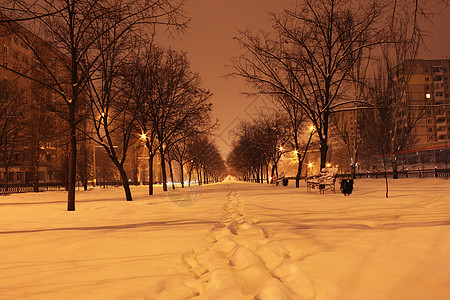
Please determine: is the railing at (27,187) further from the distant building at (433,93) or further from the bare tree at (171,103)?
the distant building at (433,93)

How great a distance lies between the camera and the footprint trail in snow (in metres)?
2.92

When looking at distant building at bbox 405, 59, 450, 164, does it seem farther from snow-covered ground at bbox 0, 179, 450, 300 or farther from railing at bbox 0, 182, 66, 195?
snow-covered ground at bbox 0, 179, 450, 300

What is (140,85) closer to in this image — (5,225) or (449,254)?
(5,225)

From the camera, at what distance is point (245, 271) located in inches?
139

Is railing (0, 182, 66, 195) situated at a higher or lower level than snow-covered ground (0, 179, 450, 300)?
lower

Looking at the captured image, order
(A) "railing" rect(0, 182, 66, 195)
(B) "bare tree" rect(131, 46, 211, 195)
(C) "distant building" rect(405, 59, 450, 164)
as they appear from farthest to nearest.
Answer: (C) "distant building" rect(405, 59, 450, 164)
(A) "railing" rect(0, 182, 66, 195)
(B) "bare tree" rect(131, 46, 211, 195)

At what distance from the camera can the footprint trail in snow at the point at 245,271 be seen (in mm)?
2924

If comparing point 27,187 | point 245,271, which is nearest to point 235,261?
point 245,271

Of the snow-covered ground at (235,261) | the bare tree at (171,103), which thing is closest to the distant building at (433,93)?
the bare tree at (171,103)

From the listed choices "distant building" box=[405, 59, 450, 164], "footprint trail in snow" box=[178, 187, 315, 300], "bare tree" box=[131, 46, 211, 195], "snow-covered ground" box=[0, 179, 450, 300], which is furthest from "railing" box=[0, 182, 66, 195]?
"distant building" box=[405, 59, 450, 164]

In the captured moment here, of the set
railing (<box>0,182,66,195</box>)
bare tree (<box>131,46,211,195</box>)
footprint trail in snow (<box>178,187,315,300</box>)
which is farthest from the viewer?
railing (<box>0,182,66,195</box>)

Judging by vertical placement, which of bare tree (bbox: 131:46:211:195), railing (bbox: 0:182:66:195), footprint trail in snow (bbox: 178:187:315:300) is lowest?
railing (bbox: 0:182:66:195)

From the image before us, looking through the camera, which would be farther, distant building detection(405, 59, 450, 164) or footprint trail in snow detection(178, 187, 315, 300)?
distant building detection(405, 59, 450, 164)

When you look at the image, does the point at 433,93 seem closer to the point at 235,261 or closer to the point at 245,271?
the point at 235,261
